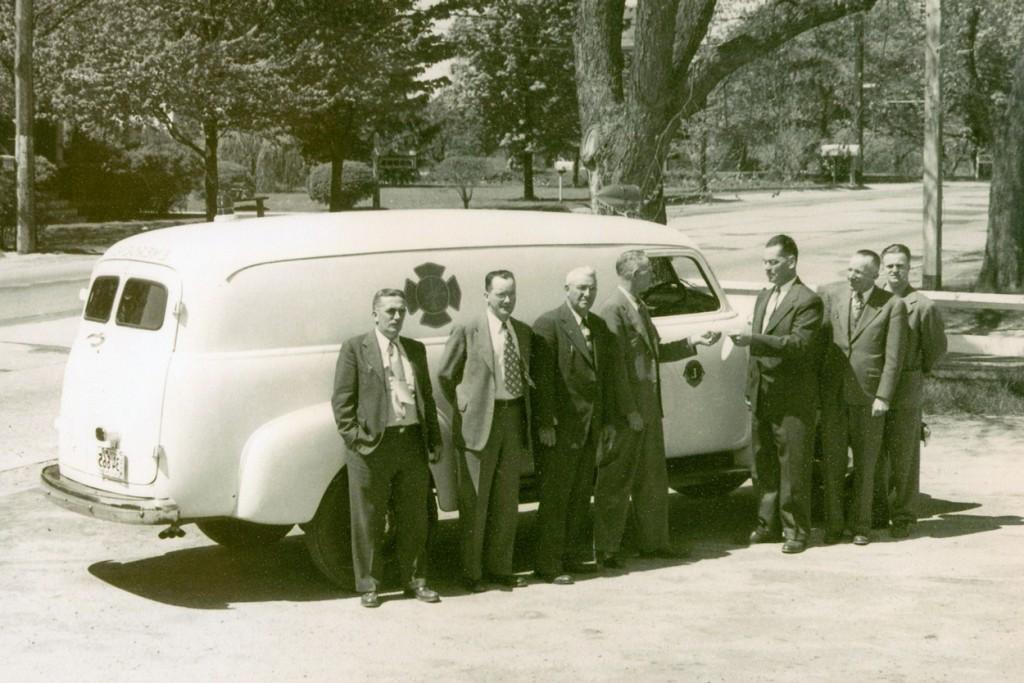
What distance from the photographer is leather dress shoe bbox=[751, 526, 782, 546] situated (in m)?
9.91

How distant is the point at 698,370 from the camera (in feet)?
32.8

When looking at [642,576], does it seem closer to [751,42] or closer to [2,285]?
[751,42]

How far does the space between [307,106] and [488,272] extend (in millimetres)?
30351

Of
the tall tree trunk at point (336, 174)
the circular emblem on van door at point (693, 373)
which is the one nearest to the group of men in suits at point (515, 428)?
the circular emblem on van door at point (693, 373)

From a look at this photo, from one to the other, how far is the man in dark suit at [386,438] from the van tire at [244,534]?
1183 millimetres

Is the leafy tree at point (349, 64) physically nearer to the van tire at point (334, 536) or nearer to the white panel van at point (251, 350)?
the white panel van at point (251, 350)

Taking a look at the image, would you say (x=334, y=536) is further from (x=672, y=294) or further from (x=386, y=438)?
(x=672, y=294)

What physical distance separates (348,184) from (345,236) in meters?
44.5

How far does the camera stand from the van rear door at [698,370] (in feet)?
32.6

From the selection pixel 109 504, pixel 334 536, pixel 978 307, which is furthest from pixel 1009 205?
pixel 109 504

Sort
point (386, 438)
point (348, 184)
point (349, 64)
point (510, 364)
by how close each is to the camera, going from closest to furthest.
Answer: point (386, 438) → point (510, 364) → point (349, 64) → point (348, 184)

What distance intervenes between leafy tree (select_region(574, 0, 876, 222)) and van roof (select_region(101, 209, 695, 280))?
521cm

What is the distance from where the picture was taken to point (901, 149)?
88625 mm

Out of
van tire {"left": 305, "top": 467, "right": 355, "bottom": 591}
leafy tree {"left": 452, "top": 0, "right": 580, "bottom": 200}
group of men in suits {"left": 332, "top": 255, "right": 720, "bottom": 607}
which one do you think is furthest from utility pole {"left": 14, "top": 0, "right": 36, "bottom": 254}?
leafy tree {"left": 452, "top": 0, "right": 580, "bottom": 200}
